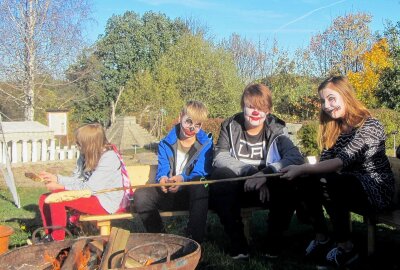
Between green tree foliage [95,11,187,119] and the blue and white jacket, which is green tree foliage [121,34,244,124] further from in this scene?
the blue and white jacket

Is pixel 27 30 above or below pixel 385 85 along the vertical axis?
above

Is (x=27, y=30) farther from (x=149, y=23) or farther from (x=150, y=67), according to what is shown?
(x=149, y=23)

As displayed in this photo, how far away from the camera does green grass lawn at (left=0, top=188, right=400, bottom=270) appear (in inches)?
132

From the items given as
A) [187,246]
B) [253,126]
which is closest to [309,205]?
[253,126]

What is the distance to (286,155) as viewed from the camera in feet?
12.0

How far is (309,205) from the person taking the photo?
3443 millimetres

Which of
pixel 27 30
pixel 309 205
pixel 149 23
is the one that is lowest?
pixel 309 205

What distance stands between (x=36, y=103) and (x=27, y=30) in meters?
3.40

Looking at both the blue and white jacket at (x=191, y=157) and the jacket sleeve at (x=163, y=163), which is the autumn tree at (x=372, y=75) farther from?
the jacket sleeve at (x=163, y=163)

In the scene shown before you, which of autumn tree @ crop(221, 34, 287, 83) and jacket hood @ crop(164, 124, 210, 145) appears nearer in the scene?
jacket hood @ crop(164, 124, 210, 145)

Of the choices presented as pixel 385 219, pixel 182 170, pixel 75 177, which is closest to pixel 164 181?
pixel 182 170

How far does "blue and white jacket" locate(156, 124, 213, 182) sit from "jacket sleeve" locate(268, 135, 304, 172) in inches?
Answer: 21.4

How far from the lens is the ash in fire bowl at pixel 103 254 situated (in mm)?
2389

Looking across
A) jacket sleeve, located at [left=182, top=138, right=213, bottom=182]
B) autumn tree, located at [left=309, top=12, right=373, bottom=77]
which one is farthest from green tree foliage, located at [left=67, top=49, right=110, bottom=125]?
jacket sleeve, located at [left=182, top=138, right=213, bottom=182]
